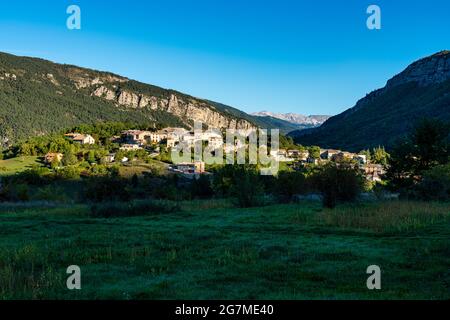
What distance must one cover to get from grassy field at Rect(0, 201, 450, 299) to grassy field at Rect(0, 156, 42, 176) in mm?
67038

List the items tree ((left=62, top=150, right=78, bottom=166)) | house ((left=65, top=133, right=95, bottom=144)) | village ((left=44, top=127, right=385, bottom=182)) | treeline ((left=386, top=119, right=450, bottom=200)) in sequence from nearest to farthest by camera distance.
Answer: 1. treeline ((left=386, top=119, right=450, bottom=200))
2. tree ((left=62, top=150, right=78, bottom=166))
3. village ((left=44, top=127, right=385, bottom=182))
4. house ((left=65, top=133, right=95, bottom=144))

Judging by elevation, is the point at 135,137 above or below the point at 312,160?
above

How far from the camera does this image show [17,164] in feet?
284

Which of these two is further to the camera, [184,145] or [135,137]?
[135,137]

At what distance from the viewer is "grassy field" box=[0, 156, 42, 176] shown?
77250mm

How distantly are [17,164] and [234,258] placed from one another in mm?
88069

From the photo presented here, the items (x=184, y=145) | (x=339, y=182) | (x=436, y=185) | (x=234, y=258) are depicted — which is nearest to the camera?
(x=234, y=258)

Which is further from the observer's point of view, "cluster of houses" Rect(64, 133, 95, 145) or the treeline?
"cluster of houses" Rect(64, 133, 95, 145)

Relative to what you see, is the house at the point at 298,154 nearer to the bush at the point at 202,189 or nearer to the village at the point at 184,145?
the village at the point at 184,145

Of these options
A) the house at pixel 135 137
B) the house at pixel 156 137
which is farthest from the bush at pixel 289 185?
the house at pixel 156 137

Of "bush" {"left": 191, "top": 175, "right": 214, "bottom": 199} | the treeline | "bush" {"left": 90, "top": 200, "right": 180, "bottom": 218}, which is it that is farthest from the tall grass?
"bush" {"left": 191, "top": 175, "right": 214, "bottom": 199}

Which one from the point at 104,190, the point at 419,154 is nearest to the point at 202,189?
the point at 104,190

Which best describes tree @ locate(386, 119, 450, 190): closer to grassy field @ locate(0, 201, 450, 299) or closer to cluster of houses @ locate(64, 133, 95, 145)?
grassy field @ locate(0, 201, 450, 299)

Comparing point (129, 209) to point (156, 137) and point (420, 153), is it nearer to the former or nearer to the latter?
point (420, 153)
